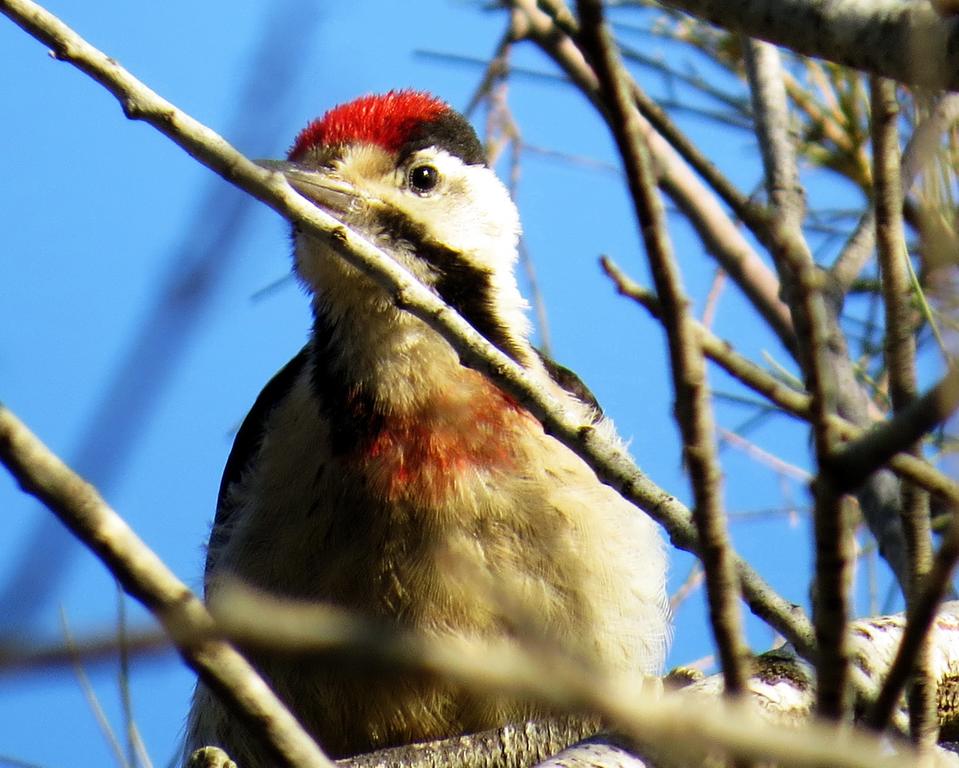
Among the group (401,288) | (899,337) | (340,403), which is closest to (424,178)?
(340,403)

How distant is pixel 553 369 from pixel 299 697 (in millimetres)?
1139

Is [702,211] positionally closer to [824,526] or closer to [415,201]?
[415,201]

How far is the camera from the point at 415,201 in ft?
12.0

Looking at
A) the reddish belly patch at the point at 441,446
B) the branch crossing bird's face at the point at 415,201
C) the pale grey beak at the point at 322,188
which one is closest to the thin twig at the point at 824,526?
the reddish belly patch at the point at 441,446

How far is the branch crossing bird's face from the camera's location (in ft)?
11.4

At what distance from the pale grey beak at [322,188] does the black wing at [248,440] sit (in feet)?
1.45

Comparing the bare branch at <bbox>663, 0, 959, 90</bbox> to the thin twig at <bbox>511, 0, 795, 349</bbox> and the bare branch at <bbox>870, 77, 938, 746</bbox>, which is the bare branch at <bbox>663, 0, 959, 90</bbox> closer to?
the bare branch at <bbox>870, 77, 938, 746</bbox>

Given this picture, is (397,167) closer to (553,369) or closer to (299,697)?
(553,369)

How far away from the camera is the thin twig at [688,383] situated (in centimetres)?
116

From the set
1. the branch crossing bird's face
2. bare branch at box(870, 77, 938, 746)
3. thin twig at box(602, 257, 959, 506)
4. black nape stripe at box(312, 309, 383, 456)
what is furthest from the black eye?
thin twig at box(602, 257, 959, 506)

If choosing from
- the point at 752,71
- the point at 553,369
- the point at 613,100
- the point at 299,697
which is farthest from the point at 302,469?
the point at 613,100

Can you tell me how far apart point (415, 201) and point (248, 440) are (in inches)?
31.0

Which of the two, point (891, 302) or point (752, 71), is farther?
point (752, 71)

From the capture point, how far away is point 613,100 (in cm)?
116
